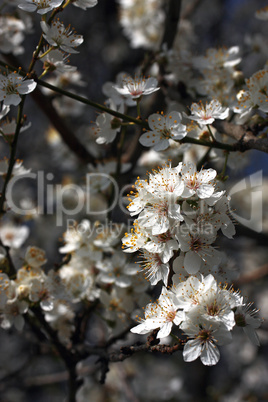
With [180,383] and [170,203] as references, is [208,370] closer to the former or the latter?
[180,383]

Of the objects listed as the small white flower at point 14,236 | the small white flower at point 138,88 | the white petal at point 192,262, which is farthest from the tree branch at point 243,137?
the small white flower at point 14,236

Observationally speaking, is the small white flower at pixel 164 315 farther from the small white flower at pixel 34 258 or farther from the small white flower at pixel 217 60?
the small white flower at pixel 217 60

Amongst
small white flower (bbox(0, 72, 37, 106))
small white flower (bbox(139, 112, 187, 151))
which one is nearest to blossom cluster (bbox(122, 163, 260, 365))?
small white flower (bbox(139, 112, 187, 151))

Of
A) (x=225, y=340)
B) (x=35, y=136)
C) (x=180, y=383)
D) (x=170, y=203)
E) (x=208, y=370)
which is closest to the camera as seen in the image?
(x=225, y=340)

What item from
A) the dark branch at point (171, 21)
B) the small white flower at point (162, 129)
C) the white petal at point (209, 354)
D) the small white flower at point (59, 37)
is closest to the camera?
the white petal at point (209, 354)

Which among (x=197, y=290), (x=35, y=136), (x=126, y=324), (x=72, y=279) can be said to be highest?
(x=197, y=290)

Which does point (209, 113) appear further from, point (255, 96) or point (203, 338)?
point (203, 338)

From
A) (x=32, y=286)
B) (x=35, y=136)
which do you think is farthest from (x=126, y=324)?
(x=35, y=136)

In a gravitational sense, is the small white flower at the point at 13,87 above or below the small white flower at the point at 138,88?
above
